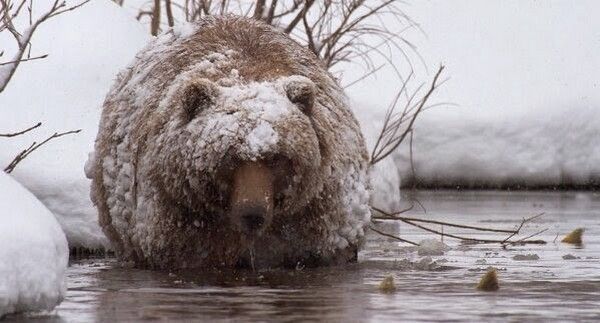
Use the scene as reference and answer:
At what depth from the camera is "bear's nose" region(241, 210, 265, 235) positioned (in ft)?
23.7

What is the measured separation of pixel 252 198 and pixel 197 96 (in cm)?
69

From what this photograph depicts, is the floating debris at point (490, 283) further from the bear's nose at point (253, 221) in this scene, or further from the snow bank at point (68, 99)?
the snow bank at point (68, 99)

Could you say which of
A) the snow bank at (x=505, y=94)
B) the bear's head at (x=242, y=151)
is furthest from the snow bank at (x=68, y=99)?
the snow bank at (x=505, y=94)

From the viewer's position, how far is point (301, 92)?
25.2 feet

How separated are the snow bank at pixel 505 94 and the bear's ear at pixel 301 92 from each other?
726 cm

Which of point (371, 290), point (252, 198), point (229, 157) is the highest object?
Result: point (229, 157)

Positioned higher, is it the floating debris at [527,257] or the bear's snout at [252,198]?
the bear's snout at [252,198]

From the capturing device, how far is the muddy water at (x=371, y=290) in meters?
5.93

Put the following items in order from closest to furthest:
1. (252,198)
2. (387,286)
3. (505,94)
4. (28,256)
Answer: (28,256) → (387,286) → (252,198) → (505,94)

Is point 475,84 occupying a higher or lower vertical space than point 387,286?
higher

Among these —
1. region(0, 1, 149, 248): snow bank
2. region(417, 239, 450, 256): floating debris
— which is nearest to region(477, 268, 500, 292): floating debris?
region(417, 239, 450, 256): floating debris

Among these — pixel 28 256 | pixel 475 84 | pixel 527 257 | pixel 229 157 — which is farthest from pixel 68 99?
pixel 475 84

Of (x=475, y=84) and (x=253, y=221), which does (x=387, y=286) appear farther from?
(x=475, y=84)

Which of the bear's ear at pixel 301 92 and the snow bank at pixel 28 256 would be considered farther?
the bear's ear at pixel 301 92
